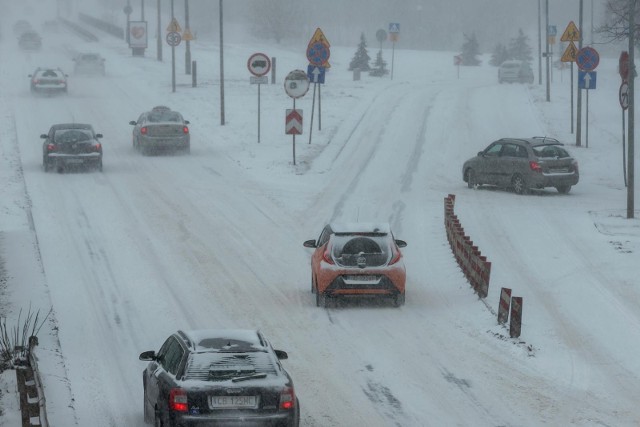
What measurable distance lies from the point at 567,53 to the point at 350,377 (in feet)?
87.0

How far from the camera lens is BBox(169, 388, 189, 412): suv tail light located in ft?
36.2

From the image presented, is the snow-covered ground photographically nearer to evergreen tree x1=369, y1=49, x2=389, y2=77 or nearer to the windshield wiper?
Result: the windshield wiper

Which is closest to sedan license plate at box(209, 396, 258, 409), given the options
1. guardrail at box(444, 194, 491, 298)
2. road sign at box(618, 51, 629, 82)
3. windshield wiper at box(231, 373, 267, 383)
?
windshield wiper at box(231, 373, 267, 383)

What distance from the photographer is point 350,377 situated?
1519cm

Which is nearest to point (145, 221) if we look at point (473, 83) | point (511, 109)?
point (511, 109)

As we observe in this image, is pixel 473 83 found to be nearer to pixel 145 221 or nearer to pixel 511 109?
pixel 511 109

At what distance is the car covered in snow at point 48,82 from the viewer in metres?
52.1

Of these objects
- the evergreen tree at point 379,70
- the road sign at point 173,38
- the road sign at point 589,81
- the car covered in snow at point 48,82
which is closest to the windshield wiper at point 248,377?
the road sign at point 589,81

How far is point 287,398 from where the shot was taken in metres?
11.1

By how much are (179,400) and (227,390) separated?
17.9 inches

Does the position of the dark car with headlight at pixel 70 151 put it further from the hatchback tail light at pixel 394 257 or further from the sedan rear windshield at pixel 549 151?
the hatchback tail light at pixel 394 257

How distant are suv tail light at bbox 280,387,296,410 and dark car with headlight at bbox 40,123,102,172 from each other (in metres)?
23.1

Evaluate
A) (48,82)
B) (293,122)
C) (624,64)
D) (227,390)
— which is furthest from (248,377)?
(48,82)

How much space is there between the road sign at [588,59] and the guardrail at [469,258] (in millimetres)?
9605
